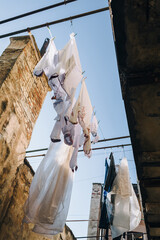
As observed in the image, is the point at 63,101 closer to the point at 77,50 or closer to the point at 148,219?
the point at 77,50

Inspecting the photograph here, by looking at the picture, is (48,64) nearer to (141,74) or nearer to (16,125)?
(16,125)

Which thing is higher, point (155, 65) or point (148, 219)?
point (155, 65)

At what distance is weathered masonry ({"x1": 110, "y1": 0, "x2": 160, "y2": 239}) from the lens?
1.53m

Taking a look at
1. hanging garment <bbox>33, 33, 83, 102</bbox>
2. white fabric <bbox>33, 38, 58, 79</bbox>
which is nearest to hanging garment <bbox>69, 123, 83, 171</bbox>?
hanging garment <bbox>33, 33, 83, 102</bbox>

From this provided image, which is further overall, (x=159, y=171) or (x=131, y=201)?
(x=131, y=201)

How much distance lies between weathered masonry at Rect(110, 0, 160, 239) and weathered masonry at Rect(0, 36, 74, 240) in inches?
87.8

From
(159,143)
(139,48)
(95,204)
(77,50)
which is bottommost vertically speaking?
(95,204)

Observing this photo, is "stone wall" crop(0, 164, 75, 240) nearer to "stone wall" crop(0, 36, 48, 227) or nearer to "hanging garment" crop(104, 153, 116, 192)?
"stone wall" crop(0, 36, 48, 227)

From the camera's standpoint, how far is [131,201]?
4812 mm

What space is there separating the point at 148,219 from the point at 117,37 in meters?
2.44

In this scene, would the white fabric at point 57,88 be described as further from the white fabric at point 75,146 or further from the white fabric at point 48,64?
the white fabric at point 75,146

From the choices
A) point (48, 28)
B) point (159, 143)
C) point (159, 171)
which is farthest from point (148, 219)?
point (48, 28)

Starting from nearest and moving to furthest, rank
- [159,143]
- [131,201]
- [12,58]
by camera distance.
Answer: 1. [159,143]
2. [12,58]
3. [131,201]

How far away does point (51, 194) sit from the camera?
3.03 metres
